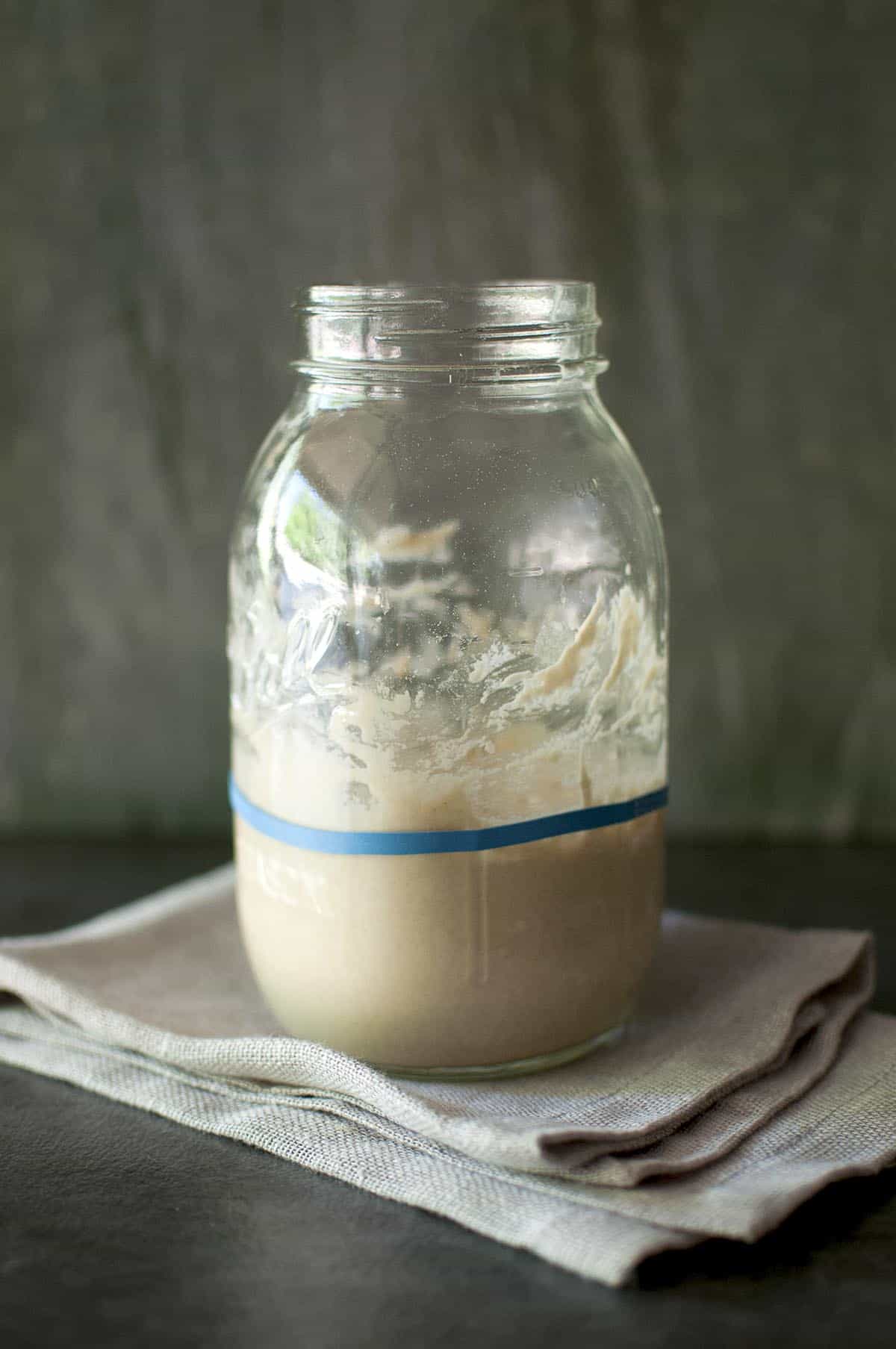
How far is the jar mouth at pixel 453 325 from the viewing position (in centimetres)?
71

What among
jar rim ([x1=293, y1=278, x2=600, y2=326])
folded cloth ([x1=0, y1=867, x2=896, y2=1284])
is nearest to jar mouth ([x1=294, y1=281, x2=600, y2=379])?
jar rim ([x1=293, y1=278, x2=600, y2=326])

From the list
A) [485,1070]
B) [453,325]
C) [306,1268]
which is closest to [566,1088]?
[485,1070]

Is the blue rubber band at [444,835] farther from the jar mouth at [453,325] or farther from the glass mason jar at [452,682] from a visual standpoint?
the jar mouth at [453,325]

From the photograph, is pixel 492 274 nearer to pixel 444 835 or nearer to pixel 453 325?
pixel 453 325

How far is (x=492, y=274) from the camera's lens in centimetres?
109

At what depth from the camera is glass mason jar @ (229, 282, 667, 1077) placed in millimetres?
710

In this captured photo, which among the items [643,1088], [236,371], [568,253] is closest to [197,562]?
[236,371]

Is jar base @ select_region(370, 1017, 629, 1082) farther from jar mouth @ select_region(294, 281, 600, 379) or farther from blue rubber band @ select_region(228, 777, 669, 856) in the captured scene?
jar mouth @ select_region(294, 281, 600, 379)

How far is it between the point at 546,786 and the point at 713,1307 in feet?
0.78

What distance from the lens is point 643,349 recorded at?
3.59 ft

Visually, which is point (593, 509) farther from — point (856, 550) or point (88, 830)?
Answer: point (88, 830)

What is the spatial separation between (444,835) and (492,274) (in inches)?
20.1

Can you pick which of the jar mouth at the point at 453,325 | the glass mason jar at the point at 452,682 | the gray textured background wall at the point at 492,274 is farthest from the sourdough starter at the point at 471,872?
the gray textured background wall at the point at 492,274

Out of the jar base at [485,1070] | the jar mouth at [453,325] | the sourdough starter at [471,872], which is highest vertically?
the jar mouth at [453,325]
